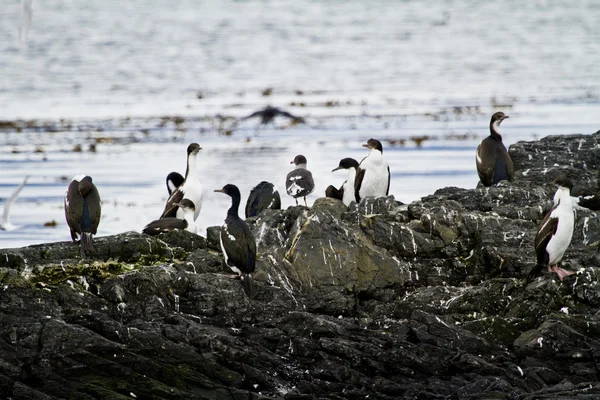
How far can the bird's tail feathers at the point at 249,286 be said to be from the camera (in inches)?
474

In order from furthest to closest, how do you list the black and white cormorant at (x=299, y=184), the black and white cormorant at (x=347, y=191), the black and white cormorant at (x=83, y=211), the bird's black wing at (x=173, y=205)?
the black and white cormorant at (x=347, y=191) < the black and white cormorant at (x=299, y=184) < the bird's black wing at (x=173, y=205) < the black and white cormorant at (x=83, y=211)

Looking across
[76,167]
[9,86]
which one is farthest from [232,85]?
[76,167]

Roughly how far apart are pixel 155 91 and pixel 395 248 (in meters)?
41.2

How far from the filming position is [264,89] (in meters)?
53.7

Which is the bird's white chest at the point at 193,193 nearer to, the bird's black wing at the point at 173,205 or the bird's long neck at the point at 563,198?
the bird's black wing at the point at 173,205

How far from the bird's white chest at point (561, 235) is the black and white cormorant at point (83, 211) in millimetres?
5559

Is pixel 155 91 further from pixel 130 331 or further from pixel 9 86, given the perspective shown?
pixel 130 331

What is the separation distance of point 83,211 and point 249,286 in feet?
8.91

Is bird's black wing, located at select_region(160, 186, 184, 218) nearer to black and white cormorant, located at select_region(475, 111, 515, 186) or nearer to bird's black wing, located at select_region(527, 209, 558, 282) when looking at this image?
black and white cormorant, located at select_region(475, 111, 515, 186)

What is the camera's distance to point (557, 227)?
1243 centimetres

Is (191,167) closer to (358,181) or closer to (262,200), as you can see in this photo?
(262,200)

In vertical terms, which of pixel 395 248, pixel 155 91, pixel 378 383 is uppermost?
pixel 155 91

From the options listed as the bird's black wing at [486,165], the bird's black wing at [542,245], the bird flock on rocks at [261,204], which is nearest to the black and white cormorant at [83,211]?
the bird flock on rocks at [261,204]

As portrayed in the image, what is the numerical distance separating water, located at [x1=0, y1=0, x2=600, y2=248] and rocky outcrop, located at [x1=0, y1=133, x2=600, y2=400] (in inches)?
225
